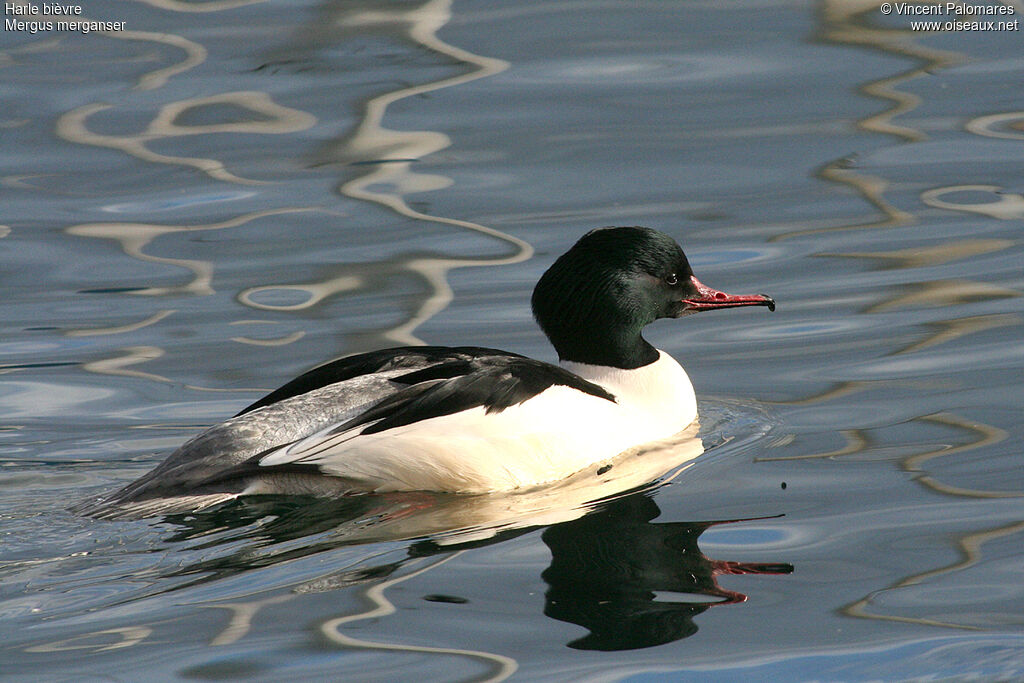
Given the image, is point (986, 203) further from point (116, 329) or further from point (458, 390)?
point (116, 329)

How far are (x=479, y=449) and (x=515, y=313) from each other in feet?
7.84

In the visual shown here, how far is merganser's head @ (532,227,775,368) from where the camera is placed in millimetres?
7098

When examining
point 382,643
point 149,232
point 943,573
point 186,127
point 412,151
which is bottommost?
point 943,573

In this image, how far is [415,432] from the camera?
6320 mm

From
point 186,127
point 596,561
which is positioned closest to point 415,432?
point 596,561

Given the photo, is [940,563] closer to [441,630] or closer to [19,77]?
[441,630]

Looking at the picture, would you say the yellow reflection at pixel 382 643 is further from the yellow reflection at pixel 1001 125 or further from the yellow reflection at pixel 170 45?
the yellow reflection at pixel 170 45

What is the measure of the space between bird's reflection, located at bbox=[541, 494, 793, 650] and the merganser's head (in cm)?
145

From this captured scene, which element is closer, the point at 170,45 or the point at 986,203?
the point at 986,203

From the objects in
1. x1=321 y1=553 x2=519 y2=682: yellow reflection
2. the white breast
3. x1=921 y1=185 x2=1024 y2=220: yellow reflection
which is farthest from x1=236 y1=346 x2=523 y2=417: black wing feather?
x1=921 y1=185 x2=1024 y2=220: yellow reflection

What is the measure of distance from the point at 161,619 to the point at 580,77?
8650mm

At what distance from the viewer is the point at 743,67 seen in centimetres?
1284

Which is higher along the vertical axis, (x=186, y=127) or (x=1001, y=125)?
(x=186, y=127)

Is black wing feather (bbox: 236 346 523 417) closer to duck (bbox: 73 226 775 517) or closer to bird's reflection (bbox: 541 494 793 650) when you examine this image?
duck (bbox: 73 226 775 517)
